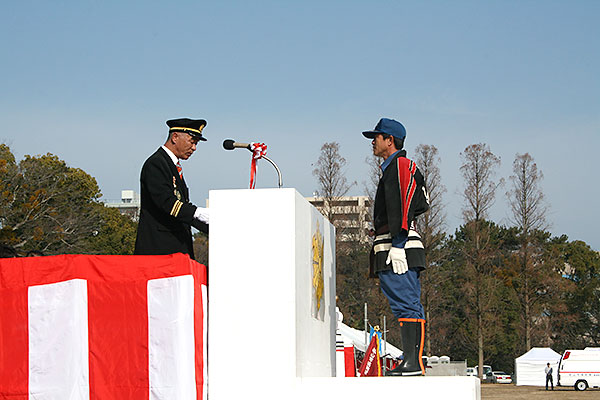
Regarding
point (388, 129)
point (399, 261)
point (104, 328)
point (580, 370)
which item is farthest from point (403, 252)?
point (580, 370)

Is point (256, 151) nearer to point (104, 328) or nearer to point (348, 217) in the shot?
point (104, 328)

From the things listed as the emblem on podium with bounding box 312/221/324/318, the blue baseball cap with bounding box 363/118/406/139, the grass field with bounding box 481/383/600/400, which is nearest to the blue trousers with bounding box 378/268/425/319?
the emblem on podium with bounding box 312/221/324/318

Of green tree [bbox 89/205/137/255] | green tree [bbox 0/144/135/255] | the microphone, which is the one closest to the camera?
the microphone

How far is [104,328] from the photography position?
476cm

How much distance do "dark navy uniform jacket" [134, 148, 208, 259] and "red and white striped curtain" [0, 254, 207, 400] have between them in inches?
21.4

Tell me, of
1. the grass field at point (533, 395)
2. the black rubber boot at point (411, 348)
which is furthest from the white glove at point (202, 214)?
the grass field at point (533, 395)

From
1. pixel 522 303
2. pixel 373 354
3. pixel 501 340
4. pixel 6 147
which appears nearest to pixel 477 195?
pixel 522 303

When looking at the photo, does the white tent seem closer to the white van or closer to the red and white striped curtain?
the white van

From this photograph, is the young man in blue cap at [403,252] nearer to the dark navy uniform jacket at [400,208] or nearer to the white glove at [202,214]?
the dark navy uniform jacket at [400,208]

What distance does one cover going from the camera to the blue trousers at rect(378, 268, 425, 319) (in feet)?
16.8

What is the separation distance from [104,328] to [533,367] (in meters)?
36.9

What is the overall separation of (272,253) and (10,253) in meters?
2.30

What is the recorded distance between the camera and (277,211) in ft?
15.3

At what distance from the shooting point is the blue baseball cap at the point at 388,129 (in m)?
5.46
